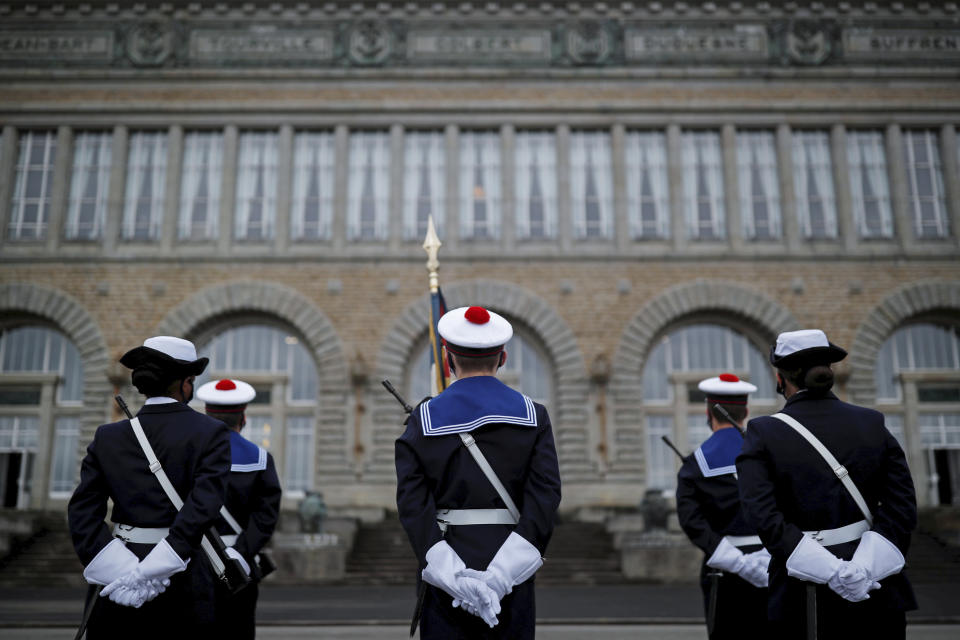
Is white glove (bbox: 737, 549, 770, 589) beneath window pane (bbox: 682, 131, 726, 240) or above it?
beneath

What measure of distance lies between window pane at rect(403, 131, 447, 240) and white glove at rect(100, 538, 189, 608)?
17291mm

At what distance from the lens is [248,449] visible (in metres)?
6.07

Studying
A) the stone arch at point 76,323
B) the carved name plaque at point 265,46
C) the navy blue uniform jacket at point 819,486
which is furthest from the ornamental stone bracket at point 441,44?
the navy blue uniform jacket at point 819,486

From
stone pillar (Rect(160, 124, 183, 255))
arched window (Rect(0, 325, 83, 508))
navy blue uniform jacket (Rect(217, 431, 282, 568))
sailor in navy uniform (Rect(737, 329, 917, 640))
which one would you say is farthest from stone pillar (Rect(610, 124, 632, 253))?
sailor in navy uniform (Rect(737, 329, 917, 640))

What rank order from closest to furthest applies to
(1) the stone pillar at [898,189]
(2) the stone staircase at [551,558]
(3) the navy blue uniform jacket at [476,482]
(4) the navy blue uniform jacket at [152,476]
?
(3) the navy blue uniform jacket at [476,482]
(4) the navy blue uniform jacket at [152,476]
(2) the stone staircase at [551,558]
(1) the stone pillar at [898,189]

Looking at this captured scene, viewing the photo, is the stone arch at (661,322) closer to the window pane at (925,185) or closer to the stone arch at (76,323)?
the window pane at (925,185)

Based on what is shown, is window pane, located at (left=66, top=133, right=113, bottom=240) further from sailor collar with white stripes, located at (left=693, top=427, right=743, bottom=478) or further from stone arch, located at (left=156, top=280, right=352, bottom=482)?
sailor collar with white stripes, located at (left=693, top=427, right=743, bottom=478)

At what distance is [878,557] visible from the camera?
401 centimetres

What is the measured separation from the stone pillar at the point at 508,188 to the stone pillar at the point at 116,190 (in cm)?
947

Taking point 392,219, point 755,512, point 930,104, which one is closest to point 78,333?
point 392,219

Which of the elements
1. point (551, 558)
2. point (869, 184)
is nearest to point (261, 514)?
point (551, 558)

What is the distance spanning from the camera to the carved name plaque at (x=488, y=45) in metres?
21.8

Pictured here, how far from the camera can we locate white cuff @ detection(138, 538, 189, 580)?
413 cm

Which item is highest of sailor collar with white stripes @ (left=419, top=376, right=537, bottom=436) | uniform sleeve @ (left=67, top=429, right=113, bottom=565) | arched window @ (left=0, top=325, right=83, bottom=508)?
A: arched window @ (left=0, top=325, right=83, bottom=508)
